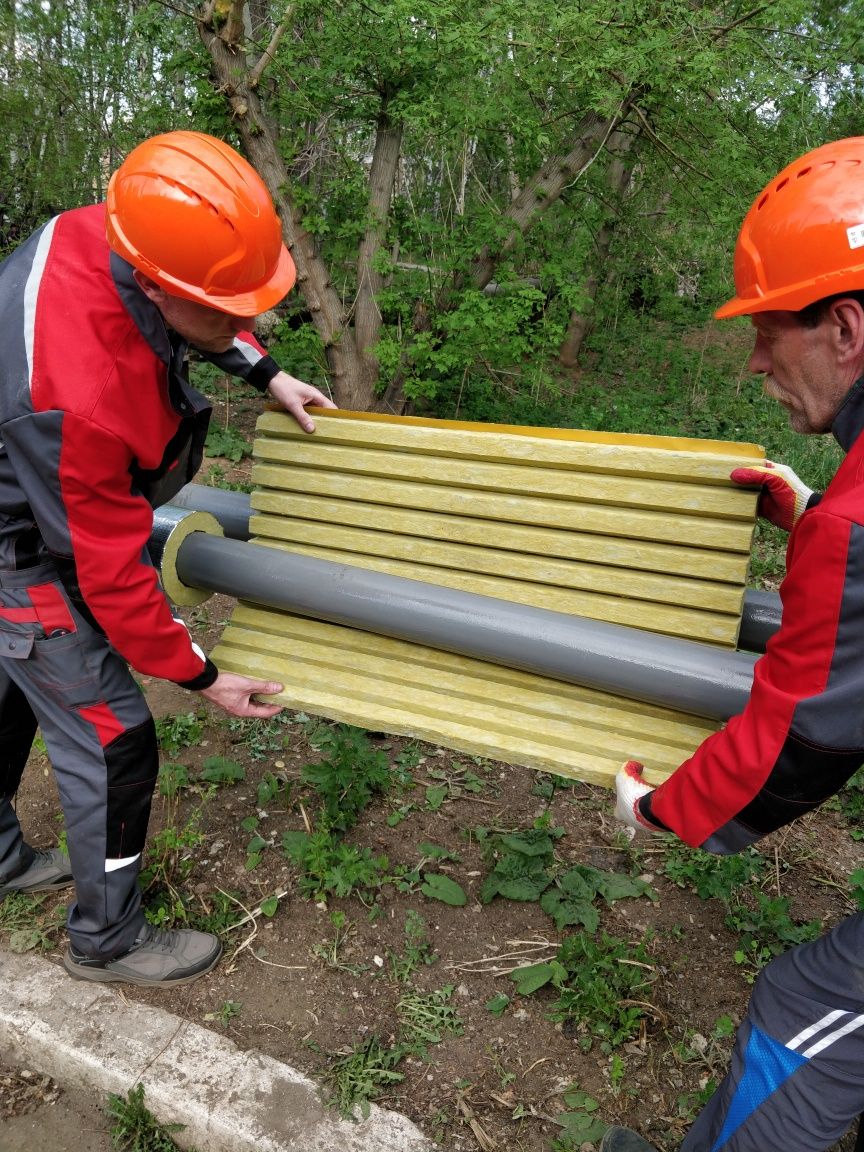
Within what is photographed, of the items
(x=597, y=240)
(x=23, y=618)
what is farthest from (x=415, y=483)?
(x=597, y=240)

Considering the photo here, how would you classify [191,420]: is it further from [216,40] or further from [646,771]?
[216,40]

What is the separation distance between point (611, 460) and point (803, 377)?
2.02 ft

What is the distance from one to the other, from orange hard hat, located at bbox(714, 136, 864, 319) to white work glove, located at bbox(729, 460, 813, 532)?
509 mm

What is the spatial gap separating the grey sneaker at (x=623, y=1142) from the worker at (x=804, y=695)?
37cm

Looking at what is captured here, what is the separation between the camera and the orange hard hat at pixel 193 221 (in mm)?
1814

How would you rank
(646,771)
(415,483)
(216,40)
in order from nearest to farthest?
(646,771)
(415,483)
(216,40)

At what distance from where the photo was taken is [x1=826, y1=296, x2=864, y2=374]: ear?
4.74ft

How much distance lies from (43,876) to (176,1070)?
0.92 metres

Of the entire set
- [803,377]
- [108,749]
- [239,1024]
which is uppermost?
[803,377]

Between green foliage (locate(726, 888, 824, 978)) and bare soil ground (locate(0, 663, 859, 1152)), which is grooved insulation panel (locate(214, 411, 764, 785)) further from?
green foliage (locate(726, 888, 824, 978))

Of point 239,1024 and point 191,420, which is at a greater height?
point 191,420

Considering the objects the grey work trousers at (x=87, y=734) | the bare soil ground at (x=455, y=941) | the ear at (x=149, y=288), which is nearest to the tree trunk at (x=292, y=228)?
the bare soil ground at (x=455, y=941)

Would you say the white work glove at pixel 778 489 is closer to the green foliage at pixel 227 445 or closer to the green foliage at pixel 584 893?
the green foliage at pixel 584 893

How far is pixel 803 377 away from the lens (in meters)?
1.56
